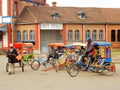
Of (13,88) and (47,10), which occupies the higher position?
(47,10)

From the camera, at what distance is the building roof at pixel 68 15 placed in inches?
2387

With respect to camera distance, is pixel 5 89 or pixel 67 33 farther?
pixel 67 33

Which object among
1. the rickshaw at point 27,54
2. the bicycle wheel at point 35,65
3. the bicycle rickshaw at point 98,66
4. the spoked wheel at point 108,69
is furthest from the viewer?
the rickshaw at point 27,54

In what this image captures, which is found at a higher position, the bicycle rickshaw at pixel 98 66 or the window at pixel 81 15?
the window at pixel 81 15

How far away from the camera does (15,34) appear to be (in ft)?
204

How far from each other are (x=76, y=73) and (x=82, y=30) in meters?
44.0

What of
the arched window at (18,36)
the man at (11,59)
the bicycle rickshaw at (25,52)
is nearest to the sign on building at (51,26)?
the arched window at (18,36)

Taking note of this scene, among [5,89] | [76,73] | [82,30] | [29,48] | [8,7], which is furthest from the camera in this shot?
[82,30]

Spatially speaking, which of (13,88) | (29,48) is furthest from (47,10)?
(13,88)

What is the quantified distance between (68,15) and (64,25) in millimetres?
2403

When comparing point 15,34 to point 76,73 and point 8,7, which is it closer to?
point 8,7

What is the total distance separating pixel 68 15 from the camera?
207ft

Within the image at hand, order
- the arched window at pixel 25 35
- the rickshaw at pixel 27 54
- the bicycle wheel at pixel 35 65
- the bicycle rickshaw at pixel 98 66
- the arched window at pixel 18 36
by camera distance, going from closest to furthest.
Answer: the bicycle rickshaw at pixel 98 66 < the bicycle wheel at pixel 35 65 < the rickshaw at pixel 27 54 < the arched window at pixel 25 35 < the arched window at pixel 18 36

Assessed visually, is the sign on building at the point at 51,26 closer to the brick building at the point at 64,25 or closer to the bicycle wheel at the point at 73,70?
the brick building at the point at 64,25
